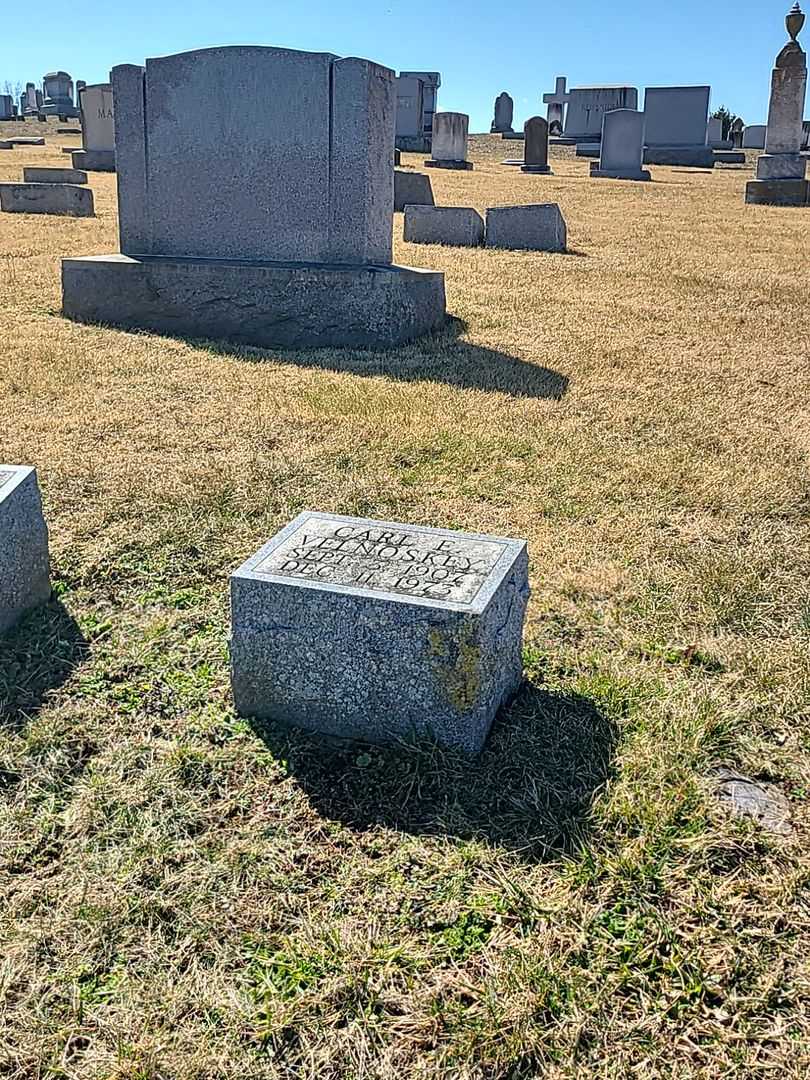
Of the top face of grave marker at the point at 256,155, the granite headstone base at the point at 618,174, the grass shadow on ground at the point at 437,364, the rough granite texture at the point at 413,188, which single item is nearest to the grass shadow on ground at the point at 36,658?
the grass shadow on ground at the point at 437,364

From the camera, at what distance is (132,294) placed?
6.82m

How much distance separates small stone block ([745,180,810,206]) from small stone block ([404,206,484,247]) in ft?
28.3

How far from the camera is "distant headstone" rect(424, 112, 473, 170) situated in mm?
22547

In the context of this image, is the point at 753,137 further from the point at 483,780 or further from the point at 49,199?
the point at 483,780

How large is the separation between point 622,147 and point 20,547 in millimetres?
22581

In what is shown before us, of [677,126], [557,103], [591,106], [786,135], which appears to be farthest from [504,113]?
[786,135]

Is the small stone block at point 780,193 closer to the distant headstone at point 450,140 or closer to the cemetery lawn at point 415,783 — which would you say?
the distant headstone at point 450,140

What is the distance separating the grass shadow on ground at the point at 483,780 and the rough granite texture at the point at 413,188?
12.4 m

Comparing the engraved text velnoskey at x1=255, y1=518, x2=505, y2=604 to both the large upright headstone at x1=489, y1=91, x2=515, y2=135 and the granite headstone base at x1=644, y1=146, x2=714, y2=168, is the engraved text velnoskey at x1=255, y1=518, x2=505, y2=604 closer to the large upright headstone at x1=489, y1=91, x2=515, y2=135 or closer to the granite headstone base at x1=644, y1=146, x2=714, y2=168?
the granite headstone base at x1=644, y1=146, x2=714, y2=168

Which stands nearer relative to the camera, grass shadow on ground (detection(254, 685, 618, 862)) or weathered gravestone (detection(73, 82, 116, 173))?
grass shadow on ground (detection(254, 685, 618, 862))

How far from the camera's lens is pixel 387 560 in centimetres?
251

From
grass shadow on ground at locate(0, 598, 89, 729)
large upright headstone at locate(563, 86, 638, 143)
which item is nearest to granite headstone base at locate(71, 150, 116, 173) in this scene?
large upright headstone at locate(563, 86, 638, 143)

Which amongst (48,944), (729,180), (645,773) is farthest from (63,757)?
(729,180)

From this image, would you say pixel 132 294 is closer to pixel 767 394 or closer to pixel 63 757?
pixel 767 394
